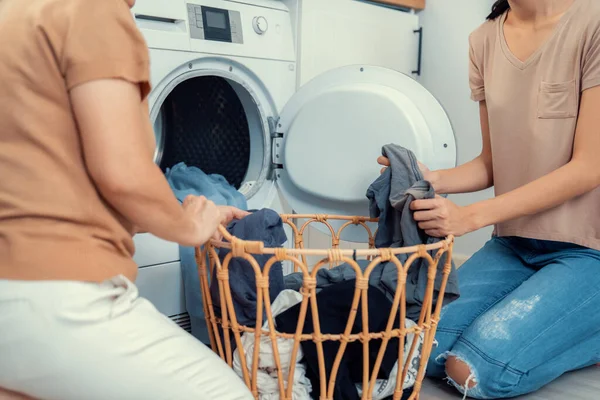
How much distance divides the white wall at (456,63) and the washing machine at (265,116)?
0.60m

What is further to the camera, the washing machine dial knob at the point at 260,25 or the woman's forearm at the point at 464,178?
the washing machine dial knob at the point at 260,25

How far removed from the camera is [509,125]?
129cm

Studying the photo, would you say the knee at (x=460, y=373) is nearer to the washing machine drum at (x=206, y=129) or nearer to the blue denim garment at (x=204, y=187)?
the blue denim garment at (x=204, y=187)

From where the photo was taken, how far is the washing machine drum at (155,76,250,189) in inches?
60.9

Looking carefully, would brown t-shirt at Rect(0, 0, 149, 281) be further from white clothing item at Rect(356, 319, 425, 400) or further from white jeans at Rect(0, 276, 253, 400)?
white clothing item at Rect(356, 319, 425, 400)

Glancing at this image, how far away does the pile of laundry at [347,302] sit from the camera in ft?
3.10

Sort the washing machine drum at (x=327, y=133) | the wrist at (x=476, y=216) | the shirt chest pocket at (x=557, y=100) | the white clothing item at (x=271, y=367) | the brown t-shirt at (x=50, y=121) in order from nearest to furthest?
the brown t-shirt at (x=50, y=121) → the white clothing item at (x=271, y=367) → the wrist at (x=476, y=216) → the shirt chest pocket at (x=557, y=100) → the washing machine drum at (x=327, y=133)

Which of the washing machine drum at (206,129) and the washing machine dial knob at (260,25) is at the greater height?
the washing machine dial knob at (260,25)

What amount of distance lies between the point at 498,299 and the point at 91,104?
952 millimetres

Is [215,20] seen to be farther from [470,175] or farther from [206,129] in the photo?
[470,175]

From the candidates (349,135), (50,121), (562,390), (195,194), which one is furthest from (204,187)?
(562,390)

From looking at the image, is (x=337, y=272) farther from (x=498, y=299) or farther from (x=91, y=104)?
(x=91, y=104)

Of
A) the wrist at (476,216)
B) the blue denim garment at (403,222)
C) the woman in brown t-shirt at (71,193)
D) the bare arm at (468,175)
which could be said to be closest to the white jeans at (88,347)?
the woman in brown t-shirt at (71,193)

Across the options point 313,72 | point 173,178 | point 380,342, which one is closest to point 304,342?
point 380,342
